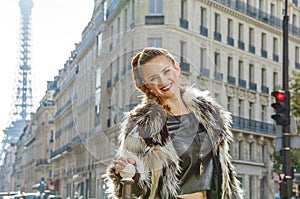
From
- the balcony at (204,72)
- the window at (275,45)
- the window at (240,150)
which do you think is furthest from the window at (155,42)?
the window at (275,45)

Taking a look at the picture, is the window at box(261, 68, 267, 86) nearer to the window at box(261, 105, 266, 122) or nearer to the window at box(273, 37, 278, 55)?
the window at box(261, 105, 266, 122)

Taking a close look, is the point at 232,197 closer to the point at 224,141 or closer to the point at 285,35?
the point at 224,141

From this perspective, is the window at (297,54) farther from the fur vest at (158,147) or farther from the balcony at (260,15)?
the fur vest at (158,147)

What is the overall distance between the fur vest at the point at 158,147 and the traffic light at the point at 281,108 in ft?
36.3

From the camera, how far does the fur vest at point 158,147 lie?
2.95 meters

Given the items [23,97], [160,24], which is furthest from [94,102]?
[23,97]

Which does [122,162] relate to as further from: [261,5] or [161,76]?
[261,5]

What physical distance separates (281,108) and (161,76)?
1134 cm

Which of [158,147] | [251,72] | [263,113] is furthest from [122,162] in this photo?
[263,113]

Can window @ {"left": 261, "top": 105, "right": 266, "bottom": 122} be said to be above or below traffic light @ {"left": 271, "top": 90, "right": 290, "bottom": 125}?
above

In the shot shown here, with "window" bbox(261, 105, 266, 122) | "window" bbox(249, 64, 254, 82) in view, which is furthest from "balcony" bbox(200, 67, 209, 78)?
"window" bbox(261, 105, 266, 122)

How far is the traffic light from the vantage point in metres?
14.0

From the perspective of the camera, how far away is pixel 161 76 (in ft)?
10.1

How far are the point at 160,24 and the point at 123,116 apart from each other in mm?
549
